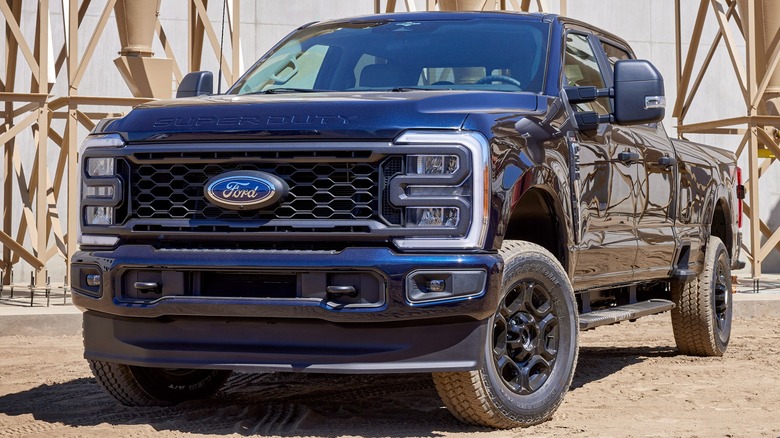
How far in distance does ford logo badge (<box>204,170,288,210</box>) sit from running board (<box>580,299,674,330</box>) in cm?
190

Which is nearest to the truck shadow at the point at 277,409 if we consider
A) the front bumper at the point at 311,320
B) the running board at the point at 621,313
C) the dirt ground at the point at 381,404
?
the dirt ground at the point at 381,404

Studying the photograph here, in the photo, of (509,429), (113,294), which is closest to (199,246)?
(113,294)

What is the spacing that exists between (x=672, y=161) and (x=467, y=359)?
314cm

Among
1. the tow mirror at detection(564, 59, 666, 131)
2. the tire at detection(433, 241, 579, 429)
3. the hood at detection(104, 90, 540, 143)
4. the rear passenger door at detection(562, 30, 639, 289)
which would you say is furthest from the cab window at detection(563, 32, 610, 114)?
the tire at detection(433, 241, 579, 429)

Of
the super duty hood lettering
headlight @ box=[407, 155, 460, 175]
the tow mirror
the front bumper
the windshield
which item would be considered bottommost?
the front bumper

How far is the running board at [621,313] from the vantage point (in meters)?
6.35

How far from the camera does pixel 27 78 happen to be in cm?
1964

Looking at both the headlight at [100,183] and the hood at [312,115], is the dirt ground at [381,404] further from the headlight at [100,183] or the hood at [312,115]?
the hood at [312,115]

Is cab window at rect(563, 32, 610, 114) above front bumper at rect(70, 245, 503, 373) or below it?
above

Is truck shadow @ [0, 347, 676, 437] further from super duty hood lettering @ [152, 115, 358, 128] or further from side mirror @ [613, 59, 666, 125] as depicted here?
side mirror @ [613, 59, 666, 125]

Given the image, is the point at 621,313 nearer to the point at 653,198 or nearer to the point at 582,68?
the point at 653,198

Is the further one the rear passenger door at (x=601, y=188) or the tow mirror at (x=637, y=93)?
the rear passenger door at (x=601, y=188)

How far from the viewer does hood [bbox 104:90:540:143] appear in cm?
505

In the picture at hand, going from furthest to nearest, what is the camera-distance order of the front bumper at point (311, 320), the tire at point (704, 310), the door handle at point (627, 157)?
1. the tire at point (704, 310)
2. the door handle at point (627, 157)
3. the front bumper at point (311, 320)
